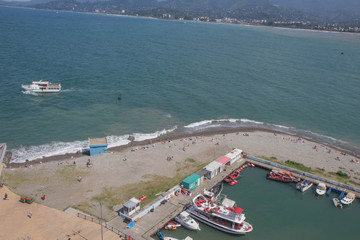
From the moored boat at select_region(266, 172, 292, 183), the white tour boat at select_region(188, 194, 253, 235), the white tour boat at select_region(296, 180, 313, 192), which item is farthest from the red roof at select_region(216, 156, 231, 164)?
the white tour boat at select_region(296, 180, 313, 192)

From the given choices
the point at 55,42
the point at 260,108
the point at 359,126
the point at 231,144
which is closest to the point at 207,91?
the point at 260,108

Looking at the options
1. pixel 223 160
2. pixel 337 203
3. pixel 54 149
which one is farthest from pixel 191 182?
pixel 54 149

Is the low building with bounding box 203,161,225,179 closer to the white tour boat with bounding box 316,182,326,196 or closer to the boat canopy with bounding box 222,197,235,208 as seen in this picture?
the boat canopy with bounding box 222,197,235,208

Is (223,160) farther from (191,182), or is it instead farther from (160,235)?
(160,235)

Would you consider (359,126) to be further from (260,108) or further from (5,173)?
(5,173)

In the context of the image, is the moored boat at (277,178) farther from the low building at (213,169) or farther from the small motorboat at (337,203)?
the low building at (213,169)

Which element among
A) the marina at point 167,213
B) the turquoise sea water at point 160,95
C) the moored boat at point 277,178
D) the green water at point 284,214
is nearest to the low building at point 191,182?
the marina at point 167,213
